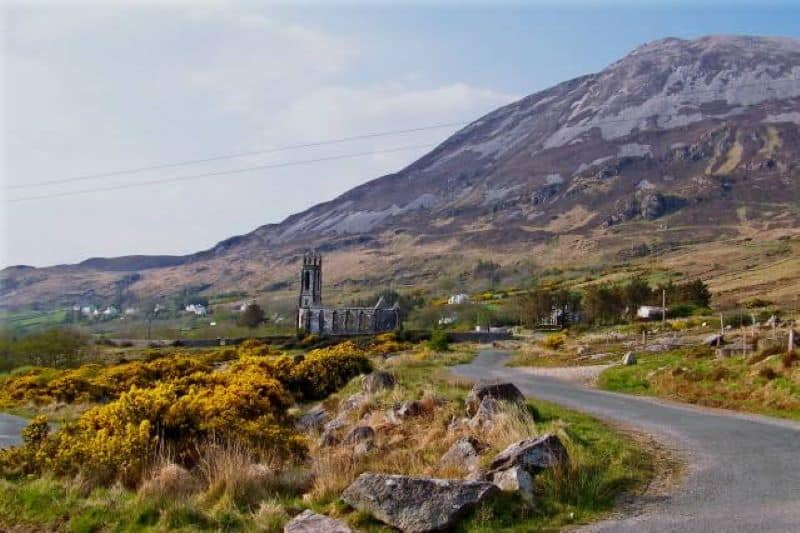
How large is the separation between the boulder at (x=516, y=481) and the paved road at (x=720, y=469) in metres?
1.01

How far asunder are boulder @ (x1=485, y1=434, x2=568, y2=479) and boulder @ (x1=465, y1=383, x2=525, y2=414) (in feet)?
16.0

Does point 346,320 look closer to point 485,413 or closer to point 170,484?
point 485,413

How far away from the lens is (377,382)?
2194 cm

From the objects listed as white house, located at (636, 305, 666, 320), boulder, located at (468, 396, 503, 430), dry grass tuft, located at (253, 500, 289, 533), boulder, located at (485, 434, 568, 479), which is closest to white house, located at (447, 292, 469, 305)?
white house, located at (636, 305, 666, 320)

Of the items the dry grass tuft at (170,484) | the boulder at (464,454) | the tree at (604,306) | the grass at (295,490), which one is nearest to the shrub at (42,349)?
the grass at (295,490)

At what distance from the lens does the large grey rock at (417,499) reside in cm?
891

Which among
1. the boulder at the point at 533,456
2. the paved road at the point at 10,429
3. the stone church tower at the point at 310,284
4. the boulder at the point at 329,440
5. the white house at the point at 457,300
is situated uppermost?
the stone church tower at the point at 310,284

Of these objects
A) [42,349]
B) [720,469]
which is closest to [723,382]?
[720,469]

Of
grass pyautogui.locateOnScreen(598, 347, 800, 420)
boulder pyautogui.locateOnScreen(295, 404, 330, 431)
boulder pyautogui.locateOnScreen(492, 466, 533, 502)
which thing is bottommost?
boulder pyautogui.locateOnScreen(295, 404, 330, 431)

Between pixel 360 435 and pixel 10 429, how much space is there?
1417 centimetres

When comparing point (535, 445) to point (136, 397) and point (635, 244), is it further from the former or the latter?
point (635, 244)

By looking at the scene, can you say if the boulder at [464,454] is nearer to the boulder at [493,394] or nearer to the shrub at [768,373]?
the boulder at [493,394]

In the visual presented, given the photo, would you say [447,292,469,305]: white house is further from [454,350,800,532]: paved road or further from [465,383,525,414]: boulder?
[465,383,525,414]: boulder

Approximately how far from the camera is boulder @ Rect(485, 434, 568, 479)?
10.2m
